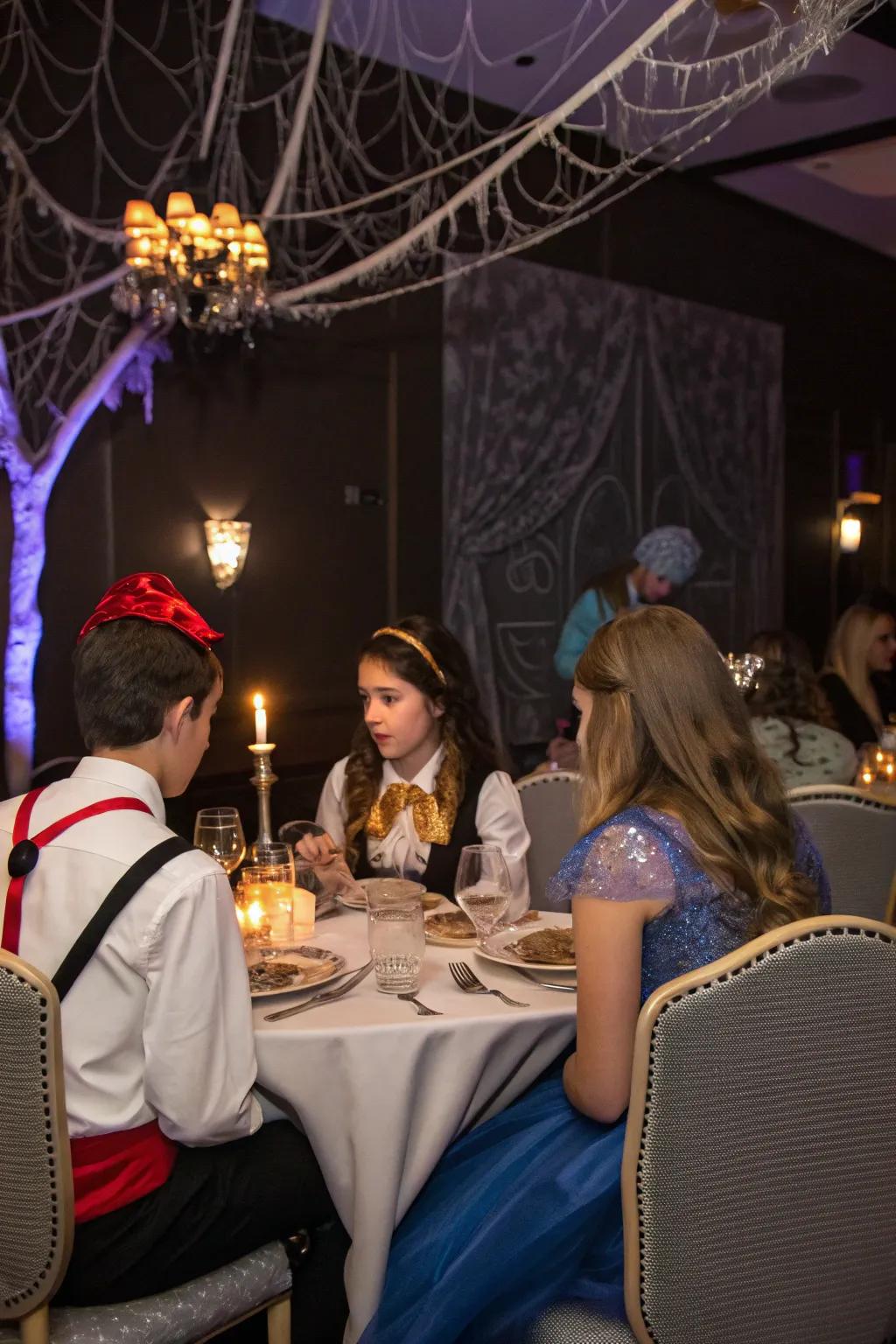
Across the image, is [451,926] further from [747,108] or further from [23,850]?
[747,108]

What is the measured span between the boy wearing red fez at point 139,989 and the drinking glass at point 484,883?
20.5 inches

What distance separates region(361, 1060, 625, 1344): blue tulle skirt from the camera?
1.75 metres

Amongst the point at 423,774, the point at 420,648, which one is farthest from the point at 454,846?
the point at 420,648

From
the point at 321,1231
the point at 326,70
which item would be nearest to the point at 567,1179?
the point at 321,1231

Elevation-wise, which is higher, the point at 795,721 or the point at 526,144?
the point at 526,144

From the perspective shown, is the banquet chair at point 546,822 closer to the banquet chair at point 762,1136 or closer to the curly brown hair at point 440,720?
the curly brown hair at point 440,720

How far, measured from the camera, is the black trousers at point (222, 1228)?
5.89 feet

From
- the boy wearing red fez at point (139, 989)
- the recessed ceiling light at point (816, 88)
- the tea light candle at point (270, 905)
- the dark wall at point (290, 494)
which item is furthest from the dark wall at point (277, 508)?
the boy wearing red fez at point (139, 989)

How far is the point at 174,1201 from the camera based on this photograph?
186cm

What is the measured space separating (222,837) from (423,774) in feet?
3.08

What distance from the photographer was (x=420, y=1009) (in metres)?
2.04

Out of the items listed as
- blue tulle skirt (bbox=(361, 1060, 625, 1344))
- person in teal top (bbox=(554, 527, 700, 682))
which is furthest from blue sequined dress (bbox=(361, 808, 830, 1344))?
person in teal top (bbox=(554, 527, 700, 682))

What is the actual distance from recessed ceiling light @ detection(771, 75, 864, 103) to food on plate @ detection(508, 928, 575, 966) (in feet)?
17.8

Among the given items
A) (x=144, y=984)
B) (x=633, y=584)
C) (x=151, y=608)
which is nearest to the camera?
(x=144, y=984)
